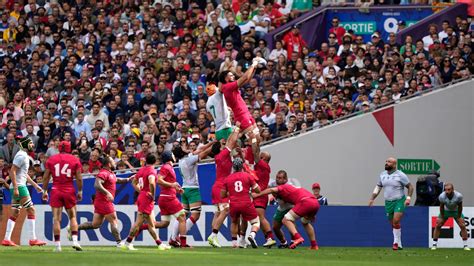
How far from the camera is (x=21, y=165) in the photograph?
104 feet

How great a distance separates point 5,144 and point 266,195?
877 cm

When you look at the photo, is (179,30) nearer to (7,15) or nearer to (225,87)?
(7,15)

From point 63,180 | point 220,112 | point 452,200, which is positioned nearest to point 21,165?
point 63,180

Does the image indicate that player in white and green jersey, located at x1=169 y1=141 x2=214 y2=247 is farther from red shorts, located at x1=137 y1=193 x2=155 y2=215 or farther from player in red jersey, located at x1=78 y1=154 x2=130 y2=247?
red shorts, located at x1=137 y1=193 x2=155 y2=215

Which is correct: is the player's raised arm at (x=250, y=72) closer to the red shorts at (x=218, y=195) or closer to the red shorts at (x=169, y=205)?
the red shorts at (x=169, y=205)

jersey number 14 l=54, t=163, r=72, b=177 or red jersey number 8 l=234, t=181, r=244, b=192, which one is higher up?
jersey number 14 l=54, t=163, r=72, b=177

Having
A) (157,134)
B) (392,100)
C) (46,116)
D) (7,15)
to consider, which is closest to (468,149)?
(392,100)

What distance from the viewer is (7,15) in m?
45.7

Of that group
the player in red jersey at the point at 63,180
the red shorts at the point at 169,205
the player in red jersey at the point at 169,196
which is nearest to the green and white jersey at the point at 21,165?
the player in red jersey at the point at 63,180

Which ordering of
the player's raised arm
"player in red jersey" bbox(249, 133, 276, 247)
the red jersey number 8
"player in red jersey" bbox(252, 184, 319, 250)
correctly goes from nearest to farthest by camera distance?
the player's raised arm → the red jersey number 8 → "player in red jersey" bbox(252, 184, 319, 250) → "player in red jersey" bbox(249, 133, 276, 247)

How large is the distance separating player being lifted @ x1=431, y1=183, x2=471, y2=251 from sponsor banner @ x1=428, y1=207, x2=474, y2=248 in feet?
6.28

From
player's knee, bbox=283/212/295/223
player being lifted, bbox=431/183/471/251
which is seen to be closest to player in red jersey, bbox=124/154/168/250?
player's knee, bbox=283/212/295/223

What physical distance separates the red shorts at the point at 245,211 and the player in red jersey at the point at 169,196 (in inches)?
45.3

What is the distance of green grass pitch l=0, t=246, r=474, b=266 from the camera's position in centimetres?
2570
